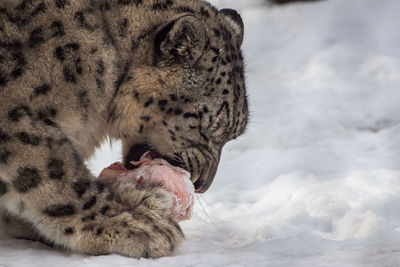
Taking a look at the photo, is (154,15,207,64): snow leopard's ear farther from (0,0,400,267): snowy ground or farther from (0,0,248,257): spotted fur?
(0,0,400,267): snowy ground

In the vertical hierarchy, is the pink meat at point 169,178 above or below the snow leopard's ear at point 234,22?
below

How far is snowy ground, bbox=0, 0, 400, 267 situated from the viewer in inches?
133

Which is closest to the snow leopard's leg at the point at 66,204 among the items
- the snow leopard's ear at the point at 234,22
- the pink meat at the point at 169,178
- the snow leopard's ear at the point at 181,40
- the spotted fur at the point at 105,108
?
the spotted fur at the point at 105,108

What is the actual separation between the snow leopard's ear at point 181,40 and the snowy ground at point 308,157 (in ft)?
2.95

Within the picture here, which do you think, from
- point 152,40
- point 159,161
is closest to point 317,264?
point 159,161

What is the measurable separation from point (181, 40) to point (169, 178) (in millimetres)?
658

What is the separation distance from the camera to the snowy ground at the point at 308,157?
11.1ft

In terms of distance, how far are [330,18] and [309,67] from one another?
124cm

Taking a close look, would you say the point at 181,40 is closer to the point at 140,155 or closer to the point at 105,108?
the point at 105,108

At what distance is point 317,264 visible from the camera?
3.10m

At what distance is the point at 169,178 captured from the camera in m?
3.59

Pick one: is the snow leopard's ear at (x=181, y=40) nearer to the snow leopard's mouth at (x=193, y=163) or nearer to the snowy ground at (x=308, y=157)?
the snow leopard's mouth at (x=193, y=163)

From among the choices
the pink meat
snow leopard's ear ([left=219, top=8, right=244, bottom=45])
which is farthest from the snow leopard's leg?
snow leopard's ear ([left=219, top=8, right=244, bottom=45])

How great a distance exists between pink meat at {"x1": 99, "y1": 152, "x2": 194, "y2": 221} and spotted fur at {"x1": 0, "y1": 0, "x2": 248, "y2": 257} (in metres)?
0.09
